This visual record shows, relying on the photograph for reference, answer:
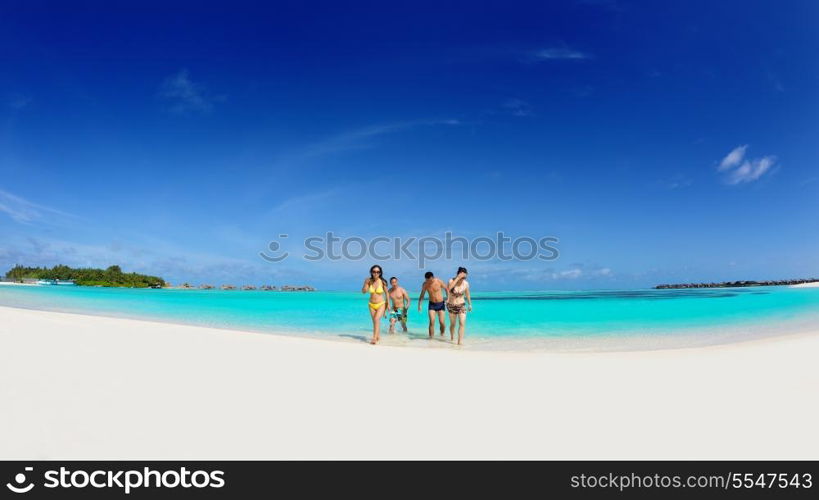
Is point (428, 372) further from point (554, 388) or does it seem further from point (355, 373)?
point (554, 388)

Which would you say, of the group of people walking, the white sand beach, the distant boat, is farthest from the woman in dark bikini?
the distant boat

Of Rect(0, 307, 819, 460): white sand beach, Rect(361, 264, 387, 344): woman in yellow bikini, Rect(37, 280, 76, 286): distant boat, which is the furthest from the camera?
Rect(37, 280, 76, 286): distant boat

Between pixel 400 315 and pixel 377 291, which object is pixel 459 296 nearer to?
pixel 377 291

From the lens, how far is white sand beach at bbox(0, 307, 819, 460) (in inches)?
124

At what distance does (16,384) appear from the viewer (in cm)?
462

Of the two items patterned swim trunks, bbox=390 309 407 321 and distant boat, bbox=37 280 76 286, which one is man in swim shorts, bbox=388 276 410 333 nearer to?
patterned swim trunks, bbox=390 309 407 321

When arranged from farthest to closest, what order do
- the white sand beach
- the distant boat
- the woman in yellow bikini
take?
the distant boat, the woman in yellow bikini, the white sand beach

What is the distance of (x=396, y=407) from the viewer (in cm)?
412

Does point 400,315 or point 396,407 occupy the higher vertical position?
point 400,315

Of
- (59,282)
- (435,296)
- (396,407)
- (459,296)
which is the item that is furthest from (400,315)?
(59,282)

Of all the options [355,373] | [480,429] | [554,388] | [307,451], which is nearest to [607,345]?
[554,388]
